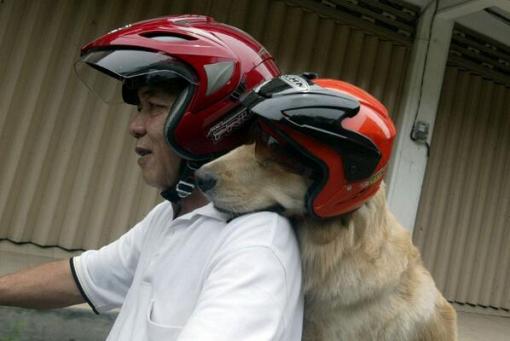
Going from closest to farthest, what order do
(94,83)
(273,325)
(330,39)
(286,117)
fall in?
(273,325)
(286,117)
(94,83)
(330,39)

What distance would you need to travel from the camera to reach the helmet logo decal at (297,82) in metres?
1.23

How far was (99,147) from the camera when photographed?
168 inches

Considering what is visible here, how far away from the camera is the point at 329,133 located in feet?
3.92

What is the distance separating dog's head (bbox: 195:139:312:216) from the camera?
1322 millimetres

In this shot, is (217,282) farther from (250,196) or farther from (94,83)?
(94,83)

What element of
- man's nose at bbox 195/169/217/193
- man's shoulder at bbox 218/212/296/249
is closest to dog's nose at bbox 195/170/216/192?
man's nose at bbox 195/169/217/193

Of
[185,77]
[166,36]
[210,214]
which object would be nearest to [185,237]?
[210,214]

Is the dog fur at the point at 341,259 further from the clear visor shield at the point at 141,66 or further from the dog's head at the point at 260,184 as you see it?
the clear visor shield at the point at 141,66

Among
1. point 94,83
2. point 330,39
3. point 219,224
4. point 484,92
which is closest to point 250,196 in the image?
point 219,224

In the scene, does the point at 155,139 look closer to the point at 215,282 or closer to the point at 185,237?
the point at 185,237

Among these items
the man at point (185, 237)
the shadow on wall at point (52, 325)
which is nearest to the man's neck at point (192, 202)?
the man at point (185, 237)

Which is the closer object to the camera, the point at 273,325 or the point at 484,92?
the point at 273,325

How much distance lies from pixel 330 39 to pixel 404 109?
93 cm

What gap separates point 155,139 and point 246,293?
0.64 metres
